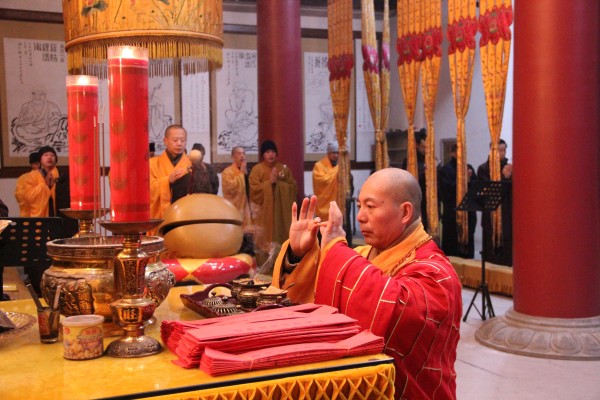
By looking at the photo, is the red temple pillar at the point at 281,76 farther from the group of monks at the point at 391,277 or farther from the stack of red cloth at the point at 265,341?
the stack of red cloth at the point at 265,341

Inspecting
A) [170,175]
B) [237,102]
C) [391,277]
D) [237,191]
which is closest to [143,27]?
[391,277]

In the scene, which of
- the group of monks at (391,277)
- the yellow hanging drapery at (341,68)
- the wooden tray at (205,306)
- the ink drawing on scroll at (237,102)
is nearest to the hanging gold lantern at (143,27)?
the group of monks at (391,277)

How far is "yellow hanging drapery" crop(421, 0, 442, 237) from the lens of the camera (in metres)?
7.49

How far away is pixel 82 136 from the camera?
6.25 feet

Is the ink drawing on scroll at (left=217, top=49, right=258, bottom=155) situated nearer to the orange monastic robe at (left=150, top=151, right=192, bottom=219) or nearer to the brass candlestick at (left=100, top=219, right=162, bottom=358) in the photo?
the orange monastic robe at (left=150, top=151, right=192, bottom=219)

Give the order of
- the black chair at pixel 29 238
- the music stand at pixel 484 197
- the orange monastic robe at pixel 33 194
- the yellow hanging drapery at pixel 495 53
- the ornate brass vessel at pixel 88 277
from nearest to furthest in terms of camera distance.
→ the ornate brass vessel at pixel 88 277 < the black chair at pixel 29 238 < the music stand at pixel 484 197 < the yellow hanging drapery at pixel 495 53 < the orange monastic robe at pixel 33 194

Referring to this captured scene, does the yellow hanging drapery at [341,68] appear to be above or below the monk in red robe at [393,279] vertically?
above

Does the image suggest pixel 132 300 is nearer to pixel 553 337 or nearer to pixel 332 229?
pixel 332 229

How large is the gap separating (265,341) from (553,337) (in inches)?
153

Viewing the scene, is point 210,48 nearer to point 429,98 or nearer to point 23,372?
point 23,372

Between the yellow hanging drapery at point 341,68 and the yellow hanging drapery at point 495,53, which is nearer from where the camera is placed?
the yellow hanging drapery at point 495,53

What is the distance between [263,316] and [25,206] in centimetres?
734

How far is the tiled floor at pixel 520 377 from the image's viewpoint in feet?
13.7

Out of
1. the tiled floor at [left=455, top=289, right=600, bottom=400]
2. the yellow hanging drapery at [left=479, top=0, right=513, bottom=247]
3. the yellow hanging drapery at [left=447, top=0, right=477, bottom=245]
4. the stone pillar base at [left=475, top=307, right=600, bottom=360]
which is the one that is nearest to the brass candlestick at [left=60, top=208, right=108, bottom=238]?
the tiled floor at [left=455, top=289, right=600, bottom=400]
